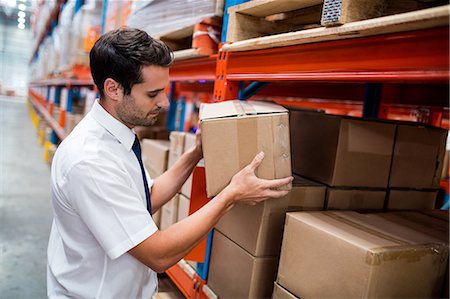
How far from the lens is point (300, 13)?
208 cm

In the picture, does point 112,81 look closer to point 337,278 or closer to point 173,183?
point 173,183

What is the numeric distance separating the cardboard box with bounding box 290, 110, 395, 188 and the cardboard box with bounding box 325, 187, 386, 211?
3 cm

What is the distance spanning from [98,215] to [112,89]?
0.50 metres

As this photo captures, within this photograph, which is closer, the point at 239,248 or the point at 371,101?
the point at 239,248

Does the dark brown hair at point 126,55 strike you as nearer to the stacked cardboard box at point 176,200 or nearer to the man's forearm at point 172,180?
the man's forearm at point 172,180

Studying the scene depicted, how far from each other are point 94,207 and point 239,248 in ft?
2.50

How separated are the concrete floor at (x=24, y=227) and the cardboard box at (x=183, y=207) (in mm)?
551

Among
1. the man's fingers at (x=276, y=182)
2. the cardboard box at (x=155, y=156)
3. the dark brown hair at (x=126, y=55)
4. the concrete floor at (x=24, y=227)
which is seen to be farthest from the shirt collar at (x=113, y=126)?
the concrete floor at (x=24, y=227)

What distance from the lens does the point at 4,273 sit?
3.16m

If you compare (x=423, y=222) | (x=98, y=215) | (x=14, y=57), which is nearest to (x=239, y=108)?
(x=98, y=215)

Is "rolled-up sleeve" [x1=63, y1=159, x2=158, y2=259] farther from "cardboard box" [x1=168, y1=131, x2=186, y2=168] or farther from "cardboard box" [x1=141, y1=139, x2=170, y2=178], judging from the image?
"cardboard box" [x1=141, y1=139, x2=170, y2=178]

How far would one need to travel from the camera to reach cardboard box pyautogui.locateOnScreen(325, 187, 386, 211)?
5.88 ft

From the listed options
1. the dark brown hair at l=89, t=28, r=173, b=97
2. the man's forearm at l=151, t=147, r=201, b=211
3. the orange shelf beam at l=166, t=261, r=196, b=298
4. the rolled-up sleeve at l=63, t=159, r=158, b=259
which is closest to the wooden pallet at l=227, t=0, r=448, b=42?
the dark brown hair at l=89, t=28, r=173, b=97

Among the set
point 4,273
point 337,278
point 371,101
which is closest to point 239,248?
point 337,278
